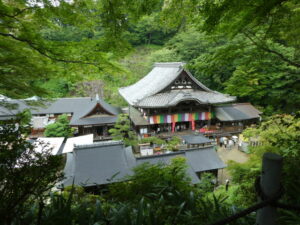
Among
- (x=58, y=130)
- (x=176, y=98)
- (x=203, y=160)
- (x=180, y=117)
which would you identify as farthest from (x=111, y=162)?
(x=180, y=117)

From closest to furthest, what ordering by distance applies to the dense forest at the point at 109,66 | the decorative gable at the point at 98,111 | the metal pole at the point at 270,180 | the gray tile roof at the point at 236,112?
1. the metal pole at the point at 270,180
2. the dense forest at the point at 109,66
3. the decorative gable at the point at 98,111
4. the gray tile roof at the point at 236,112

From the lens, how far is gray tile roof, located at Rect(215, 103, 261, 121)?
1629 centimetres

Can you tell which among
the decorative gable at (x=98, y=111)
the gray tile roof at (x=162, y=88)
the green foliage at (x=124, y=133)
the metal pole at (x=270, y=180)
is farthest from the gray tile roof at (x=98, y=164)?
the metal pole at (x=270, y=180)

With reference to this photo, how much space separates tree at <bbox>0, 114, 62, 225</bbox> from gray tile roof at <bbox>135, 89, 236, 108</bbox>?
40.8 ft

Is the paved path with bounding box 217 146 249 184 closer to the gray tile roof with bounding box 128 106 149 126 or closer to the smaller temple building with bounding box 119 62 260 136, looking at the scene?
the smaller temple building with bounding box 119 62 260 136

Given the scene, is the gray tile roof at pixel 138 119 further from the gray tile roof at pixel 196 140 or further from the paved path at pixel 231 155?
the paved path at pixel 231 155

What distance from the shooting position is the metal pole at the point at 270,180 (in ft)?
3.15

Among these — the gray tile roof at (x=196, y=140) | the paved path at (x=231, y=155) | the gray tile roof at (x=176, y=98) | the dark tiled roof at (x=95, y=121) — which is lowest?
the paved path at (x=231, y=155)

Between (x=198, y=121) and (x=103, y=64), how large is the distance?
1479 cm

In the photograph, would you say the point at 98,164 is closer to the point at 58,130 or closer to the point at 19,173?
the point at 19,173

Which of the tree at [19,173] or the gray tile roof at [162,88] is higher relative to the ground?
the gray tile roof at [162,88]

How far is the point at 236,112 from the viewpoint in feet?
56.1

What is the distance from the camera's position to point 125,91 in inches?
837

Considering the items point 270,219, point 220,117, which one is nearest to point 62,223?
point 270,219
